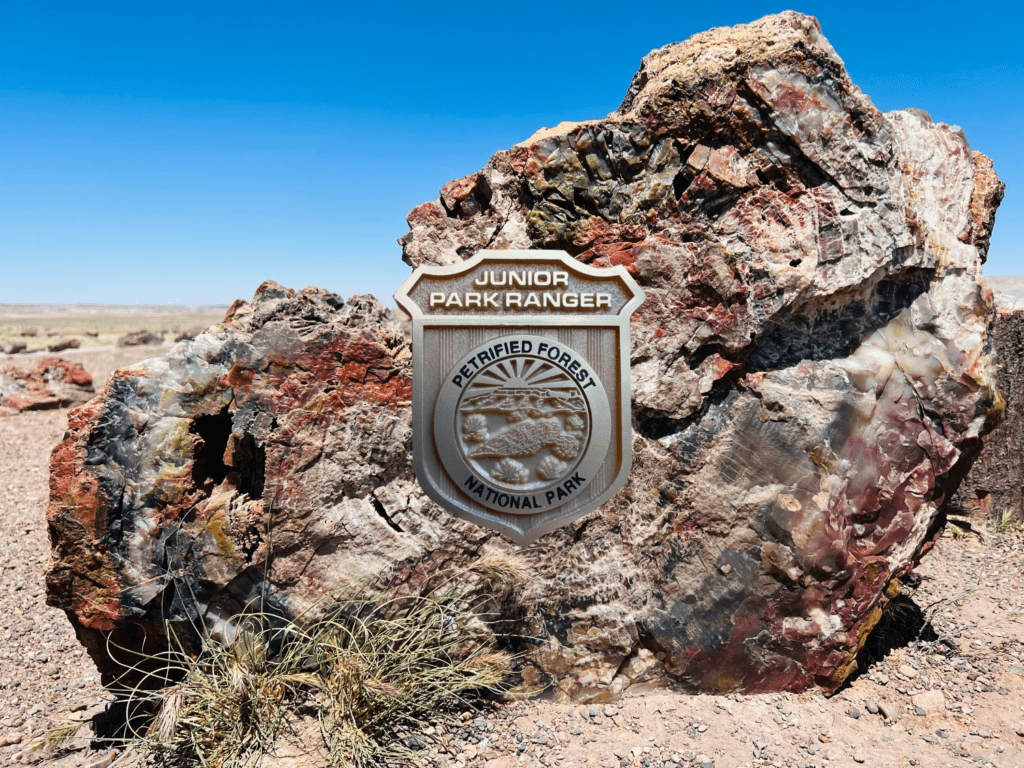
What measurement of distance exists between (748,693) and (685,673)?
32cm

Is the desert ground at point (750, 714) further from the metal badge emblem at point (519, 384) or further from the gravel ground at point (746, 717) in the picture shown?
the metal badge emblem at point (519, 384)

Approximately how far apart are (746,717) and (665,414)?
1.39 metres

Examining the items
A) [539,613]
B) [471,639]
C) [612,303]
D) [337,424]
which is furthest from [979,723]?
[337,424]

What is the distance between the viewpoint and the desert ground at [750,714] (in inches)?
123

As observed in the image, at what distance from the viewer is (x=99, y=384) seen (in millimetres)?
15734

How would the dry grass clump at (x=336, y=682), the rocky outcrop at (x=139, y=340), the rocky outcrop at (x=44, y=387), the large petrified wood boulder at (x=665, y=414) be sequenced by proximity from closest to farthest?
the dry grass clump at (x=336, y=682)
the large petrified wood boulder at (x=665, y=414)
the rocky outcrop at (x=44, y=387)
the rocky outcrop at (x=139, y=340)

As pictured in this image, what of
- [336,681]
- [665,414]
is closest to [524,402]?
[665,414]

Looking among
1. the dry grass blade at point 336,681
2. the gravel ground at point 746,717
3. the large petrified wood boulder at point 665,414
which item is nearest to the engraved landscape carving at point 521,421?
the large petrified wood boulder at point 665,414

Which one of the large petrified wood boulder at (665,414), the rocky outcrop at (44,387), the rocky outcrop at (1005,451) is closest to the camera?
the large petrified wood boulder at (665,414)

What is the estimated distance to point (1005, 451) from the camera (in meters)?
6.29

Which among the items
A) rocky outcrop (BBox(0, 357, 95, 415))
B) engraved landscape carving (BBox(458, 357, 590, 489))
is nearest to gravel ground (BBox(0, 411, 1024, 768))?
engraved landscape carving (BBox(458, 357, 590, 489))

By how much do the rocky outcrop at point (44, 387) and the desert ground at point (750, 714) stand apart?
7.75m

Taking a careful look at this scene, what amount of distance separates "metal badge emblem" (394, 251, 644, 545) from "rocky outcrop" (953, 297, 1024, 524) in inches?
179

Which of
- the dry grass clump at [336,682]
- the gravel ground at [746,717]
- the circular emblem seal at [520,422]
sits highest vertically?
the circular emblem seal at [520,422]
